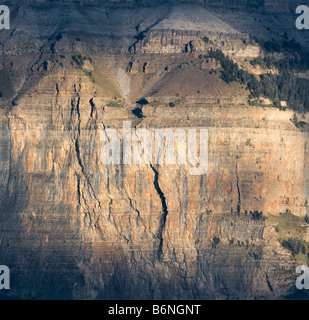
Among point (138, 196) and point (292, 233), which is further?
point (292, 233)

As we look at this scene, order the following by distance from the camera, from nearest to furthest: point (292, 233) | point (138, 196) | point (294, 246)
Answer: point (138, 196), point (294, 246), point (292, 233)

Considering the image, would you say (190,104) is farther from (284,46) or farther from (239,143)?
(284,46)

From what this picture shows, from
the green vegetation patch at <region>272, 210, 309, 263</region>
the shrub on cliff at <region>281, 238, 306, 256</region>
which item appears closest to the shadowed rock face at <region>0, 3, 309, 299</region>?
the green vegetation patch at <region>272, 210, 309, 263</region>

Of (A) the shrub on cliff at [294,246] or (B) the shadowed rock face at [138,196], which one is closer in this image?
(B) the shadowed rock face at [138,196]

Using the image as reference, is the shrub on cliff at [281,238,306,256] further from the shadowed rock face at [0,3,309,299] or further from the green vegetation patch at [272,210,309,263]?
the shadowed rock face at [0,3,309,299]

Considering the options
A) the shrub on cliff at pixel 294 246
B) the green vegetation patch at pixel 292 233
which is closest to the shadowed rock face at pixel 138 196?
the green vegetation patch at pixel 292 233

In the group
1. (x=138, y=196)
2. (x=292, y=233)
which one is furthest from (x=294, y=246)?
(x=138, y=196)

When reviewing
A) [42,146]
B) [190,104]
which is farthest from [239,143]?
[42,146]

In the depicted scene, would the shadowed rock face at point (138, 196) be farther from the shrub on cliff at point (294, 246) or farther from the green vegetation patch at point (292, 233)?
the shrub on cliff at point (294, 246)

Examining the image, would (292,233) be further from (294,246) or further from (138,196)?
(138,196)
